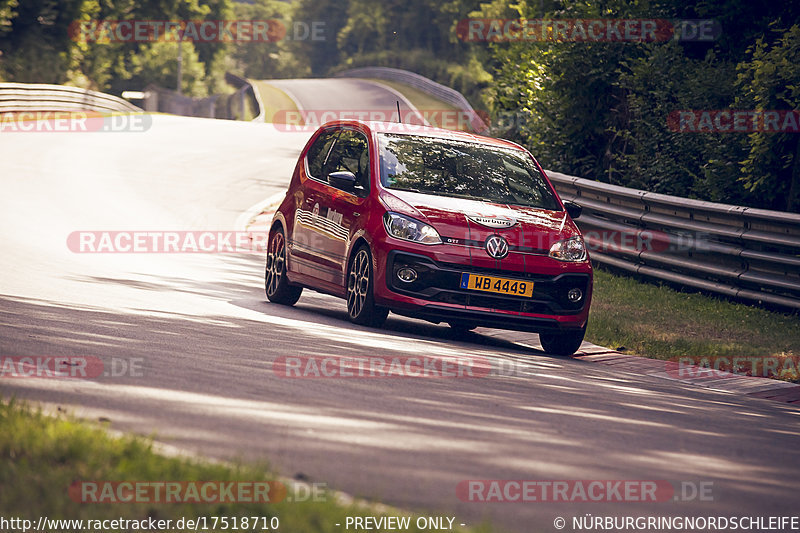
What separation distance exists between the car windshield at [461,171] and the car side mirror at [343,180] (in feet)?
0.91

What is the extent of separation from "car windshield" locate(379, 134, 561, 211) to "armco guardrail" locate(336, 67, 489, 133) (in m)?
43.1

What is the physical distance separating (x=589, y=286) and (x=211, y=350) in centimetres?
385

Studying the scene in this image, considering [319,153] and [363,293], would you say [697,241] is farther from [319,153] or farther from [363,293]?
[363,293]

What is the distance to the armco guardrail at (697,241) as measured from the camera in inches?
481

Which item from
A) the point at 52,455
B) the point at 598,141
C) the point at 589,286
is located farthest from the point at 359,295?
Answer: the point at 598,141

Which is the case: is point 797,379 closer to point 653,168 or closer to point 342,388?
point 342,388

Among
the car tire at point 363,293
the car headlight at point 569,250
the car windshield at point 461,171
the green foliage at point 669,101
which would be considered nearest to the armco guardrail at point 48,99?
the green foliage at point 669,101

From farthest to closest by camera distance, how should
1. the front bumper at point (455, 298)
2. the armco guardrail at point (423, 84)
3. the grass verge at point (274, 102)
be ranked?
the armco guardrail at point (423, 84) → the grass verge at point (274, 102) → the front bumper at point (455, 298)

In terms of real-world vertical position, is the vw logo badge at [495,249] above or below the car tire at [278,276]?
above

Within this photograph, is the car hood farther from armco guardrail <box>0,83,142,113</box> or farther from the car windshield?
armco guardrail <box>0,83,142,113</box>

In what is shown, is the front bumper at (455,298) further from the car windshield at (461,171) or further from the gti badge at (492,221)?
the car windshield at (461,171)

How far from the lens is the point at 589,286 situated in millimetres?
10242

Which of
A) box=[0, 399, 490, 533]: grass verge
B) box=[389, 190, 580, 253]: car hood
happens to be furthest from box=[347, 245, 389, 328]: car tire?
box=[0, 399, 490, 533]: grass verge

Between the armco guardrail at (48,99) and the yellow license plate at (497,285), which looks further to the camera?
the armco guardrail at (48,99)
